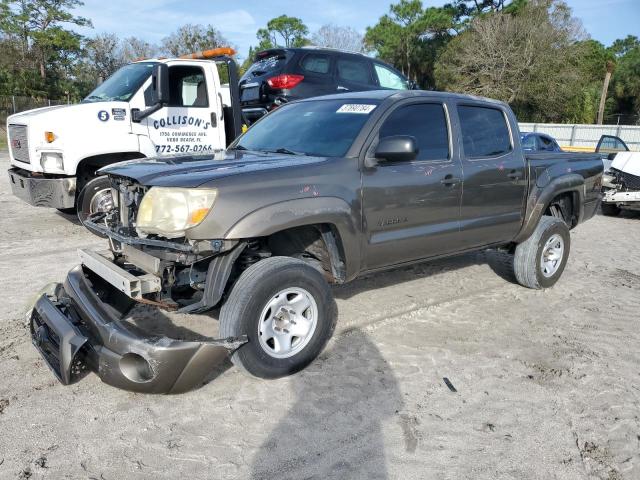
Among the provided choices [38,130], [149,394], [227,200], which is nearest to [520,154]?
[227,200]

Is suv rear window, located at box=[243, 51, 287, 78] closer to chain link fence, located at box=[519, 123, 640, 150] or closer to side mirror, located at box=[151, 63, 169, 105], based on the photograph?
side mirror, located at box=[151, 63, 169, 105]

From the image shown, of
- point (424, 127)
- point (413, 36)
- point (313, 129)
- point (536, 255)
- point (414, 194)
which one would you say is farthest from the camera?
point (413, 36)

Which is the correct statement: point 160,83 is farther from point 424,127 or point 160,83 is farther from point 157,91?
point 424,127

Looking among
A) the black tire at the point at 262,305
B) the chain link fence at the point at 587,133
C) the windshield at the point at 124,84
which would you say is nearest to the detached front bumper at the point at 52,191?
the windshield at the point at 124,84

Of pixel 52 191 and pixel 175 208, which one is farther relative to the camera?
pixel 52 191

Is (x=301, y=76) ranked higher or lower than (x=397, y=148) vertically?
A: higher

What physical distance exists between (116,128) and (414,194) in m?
4.42

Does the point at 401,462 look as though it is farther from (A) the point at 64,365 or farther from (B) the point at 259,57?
(B) the point at 259,57

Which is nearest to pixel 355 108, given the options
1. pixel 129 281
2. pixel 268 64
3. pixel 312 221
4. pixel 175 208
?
pixel 312 221

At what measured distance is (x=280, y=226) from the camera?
3.30 metres

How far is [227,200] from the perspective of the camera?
10.2ft

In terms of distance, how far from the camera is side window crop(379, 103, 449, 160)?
162 inches

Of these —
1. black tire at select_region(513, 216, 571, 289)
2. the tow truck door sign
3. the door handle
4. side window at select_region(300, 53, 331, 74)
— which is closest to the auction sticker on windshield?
the door handle

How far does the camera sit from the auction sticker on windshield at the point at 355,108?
407 centimetres
